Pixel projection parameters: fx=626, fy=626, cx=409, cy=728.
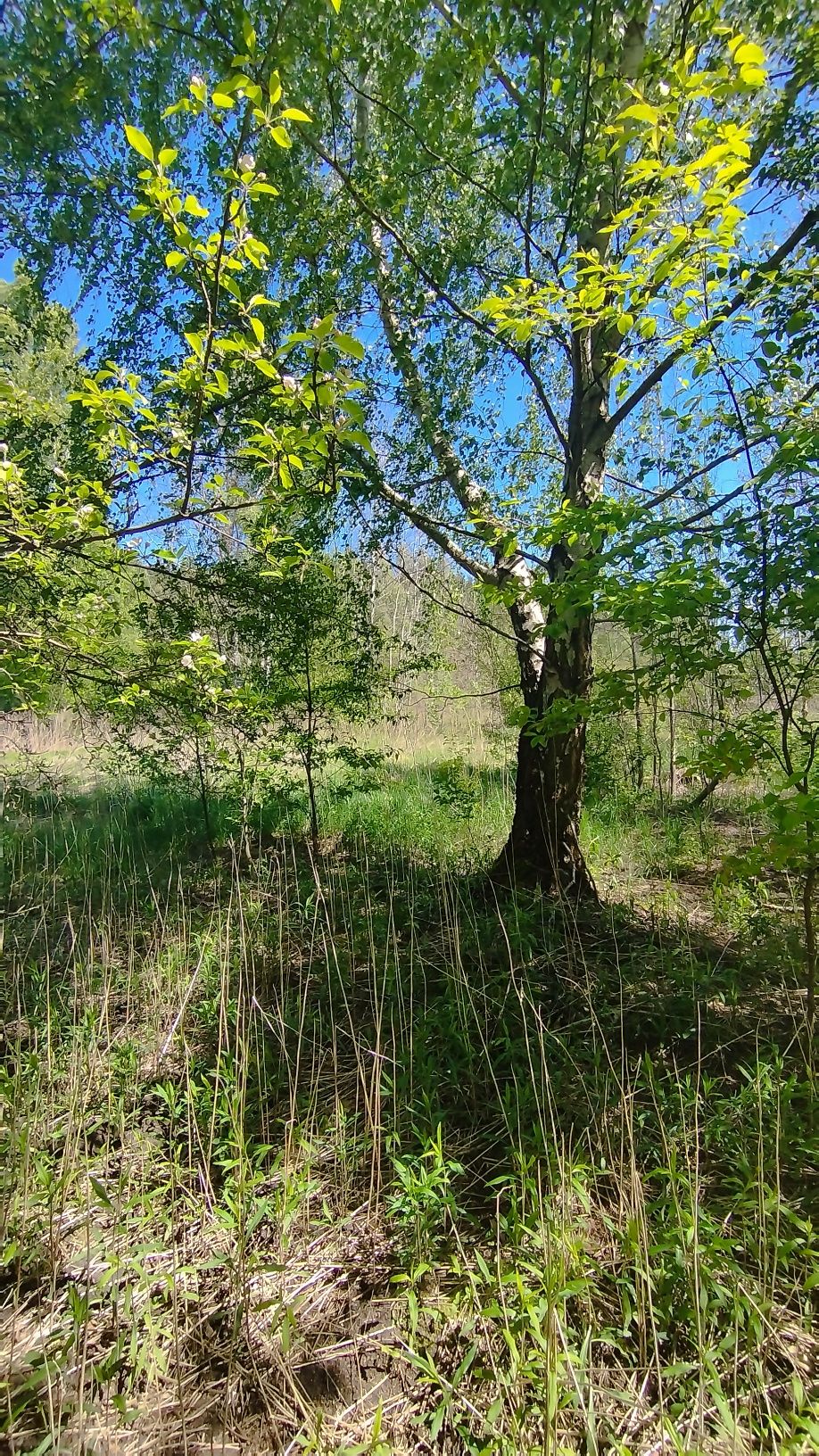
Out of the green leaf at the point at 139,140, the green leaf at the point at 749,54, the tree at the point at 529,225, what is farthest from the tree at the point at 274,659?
the green leaf at the point at 749,54

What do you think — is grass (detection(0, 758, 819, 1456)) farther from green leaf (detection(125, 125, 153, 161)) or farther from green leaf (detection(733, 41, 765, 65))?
green leaf (detection(733, 41, 765, 65))

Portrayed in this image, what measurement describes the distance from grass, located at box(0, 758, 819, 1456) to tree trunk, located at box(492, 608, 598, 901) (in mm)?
424

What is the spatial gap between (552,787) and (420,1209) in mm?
2320

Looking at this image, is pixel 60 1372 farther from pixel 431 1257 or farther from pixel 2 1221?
pixel 431 1257

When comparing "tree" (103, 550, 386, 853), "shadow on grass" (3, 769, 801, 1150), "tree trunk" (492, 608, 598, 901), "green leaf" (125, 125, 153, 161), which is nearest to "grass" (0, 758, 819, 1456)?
"shadow on grass" (3, 769, 801, 1150)

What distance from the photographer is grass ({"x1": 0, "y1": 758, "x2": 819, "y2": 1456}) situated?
1305 millimetres

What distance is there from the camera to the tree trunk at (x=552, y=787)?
11.7 ft

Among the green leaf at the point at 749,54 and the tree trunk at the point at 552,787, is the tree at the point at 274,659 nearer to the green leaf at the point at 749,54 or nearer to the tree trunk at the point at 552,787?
the tree trunk at the point at 552,787

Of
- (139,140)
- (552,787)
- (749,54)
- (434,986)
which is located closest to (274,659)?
(552,787)

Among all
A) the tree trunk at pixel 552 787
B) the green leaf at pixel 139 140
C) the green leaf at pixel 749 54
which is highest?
the green leaf at pixel 749 54

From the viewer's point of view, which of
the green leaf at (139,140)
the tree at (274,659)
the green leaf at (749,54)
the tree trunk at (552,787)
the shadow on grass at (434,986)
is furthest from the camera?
the tree at (274,659)

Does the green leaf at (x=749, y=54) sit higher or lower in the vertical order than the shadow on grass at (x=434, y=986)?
higher

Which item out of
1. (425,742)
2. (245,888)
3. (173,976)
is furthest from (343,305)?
(425,742)

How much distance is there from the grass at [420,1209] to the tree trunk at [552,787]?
424mm
